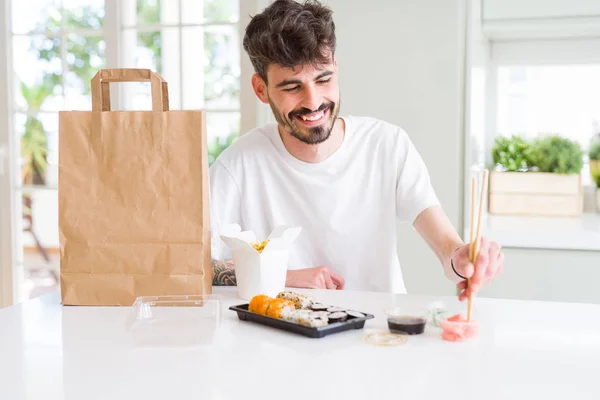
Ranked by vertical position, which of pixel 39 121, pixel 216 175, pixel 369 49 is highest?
pixel 369 49

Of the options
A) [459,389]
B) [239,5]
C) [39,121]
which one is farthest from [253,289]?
[39,121]

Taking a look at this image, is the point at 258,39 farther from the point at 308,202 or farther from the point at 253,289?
the point at 253,289

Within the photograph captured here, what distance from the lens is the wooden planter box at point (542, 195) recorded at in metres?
2.97

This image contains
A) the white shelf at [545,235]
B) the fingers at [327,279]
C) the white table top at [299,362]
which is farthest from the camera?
the white shelf at [545,235]

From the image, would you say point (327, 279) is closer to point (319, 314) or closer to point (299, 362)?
point (319, 314)

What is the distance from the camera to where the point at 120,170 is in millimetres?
1369

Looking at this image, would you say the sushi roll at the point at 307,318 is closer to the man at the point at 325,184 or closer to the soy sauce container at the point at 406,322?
the soy sauce container at the point at 406,322

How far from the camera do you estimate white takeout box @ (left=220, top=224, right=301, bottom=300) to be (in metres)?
1.38

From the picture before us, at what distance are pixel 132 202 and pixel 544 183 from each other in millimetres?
2154

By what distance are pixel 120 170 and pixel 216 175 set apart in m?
0.58

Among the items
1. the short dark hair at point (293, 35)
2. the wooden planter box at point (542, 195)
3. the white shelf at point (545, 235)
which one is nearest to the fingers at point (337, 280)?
the short dark hair at point (293, 35)

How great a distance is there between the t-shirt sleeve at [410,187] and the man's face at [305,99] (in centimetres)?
24

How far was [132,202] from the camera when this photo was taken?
1365mm

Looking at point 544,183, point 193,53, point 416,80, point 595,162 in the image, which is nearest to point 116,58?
point 193,53
